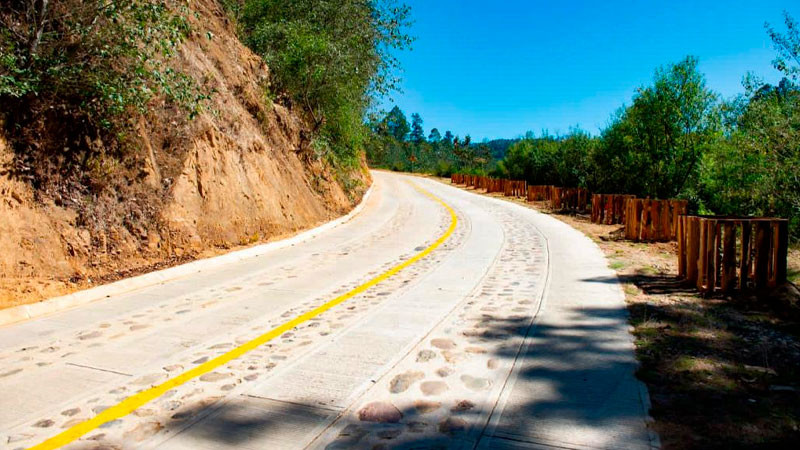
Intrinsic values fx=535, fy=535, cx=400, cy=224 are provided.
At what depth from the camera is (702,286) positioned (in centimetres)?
749

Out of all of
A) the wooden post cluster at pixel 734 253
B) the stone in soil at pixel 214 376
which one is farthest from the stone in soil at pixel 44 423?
the wooden post cluster at pixel 734 253

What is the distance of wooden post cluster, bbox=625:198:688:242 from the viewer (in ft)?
44.5

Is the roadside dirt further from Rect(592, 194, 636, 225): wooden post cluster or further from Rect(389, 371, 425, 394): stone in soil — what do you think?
Rect(592, 194, 636, 225): wooden post cluster

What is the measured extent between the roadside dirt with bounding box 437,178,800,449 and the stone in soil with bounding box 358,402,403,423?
170 cm

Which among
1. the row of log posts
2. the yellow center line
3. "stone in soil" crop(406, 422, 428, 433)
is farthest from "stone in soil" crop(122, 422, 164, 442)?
the row of log posts

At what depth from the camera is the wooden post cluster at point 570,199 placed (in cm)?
2564

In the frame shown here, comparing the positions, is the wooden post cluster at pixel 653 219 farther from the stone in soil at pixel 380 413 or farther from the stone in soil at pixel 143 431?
the stone in soil at pixel 143 431

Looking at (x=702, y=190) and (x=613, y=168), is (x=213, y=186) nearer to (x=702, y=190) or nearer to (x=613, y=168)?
(x=702, y=190)

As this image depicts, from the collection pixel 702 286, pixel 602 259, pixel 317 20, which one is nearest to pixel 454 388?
pixel 702 286

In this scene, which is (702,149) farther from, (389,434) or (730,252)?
(389,434)

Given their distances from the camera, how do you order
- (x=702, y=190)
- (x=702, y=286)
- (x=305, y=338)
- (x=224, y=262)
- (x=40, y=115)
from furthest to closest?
1. (x=702, y=190)
2. (x=224, y=262)
3. (x=40, y=115)
4. (x=702, y=286)
5. (x=305, y=338)

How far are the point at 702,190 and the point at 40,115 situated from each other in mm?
18482

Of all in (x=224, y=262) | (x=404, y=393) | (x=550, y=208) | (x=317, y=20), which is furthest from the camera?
(x=550, y=208)

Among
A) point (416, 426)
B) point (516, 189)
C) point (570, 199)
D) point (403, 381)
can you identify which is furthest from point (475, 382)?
point (516, 189)
